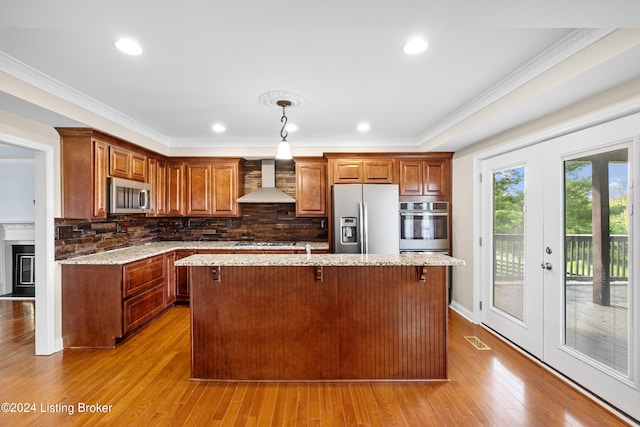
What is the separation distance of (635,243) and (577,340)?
3.19 feet

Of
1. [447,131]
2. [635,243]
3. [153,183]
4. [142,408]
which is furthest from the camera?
[153,183]

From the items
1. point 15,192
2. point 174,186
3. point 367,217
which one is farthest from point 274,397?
point 15,192

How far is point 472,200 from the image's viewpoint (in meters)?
3.89

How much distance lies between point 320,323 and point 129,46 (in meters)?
2.46

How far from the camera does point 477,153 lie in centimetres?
379

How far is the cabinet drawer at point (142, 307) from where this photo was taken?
11.0 feet

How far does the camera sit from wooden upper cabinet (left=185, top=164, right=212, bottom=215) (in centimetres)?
480

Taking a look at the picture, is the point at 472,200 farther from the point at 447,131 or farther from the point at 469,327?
the point at 469,327

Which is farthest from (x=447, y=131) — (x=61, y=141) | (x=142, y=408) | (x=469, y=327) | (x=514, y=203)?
(x=61, y=141)

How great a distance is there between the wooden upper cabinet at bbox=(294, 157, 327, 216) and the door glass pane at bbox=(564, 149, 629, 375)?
9.92 feet

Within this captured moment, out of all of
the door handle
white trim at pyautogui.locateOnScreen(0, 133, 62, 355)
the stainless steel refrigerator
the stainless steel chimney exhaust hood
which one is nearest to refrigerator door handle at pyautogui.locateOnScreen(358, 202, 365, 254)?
the stainless steel refrigerator

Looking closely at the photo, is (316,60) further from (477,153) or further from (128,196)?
(128,196)

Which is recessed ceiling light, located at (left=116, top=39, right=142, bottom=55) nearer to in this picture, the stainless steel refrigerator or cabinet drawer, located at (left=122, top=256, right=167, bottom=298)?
cabinet drawer, located at (left=122, top=256, right=167, bottom=298)

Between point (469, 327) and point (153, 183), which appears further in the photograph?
point (153, 183)
